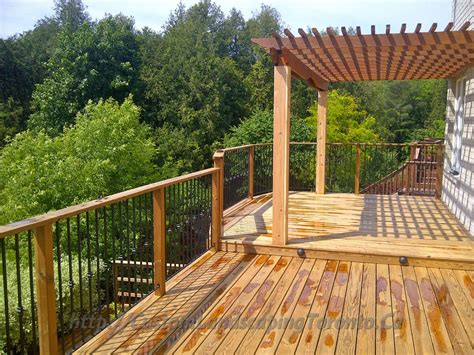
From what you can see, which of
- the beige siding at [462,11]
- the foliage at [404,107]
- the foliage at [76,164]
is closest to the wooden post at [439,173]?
the beige siding at [462,11]

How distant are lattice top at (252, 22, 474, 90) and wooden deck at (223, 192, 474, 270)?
1.98 metres

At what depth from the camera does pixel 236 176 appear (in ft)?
22.4

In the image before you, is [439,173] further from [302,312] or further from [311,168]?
[302,312]

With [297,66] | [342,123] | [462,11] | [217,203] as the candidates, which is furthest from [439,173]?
[342,123]

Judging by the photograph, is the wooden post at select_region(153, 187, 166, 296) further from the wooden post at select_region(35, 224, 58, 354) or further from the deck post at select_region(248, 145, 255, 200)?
the deck post at select_region(248, 145, 255, 200)

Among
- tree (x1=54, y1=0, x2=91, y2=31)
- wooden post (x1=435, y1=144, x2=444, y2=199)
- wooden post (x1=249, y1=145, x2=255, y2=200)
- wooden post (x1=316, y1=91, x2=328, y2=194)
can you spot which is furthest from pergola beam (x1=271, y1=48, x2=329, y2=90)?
tree (x1=54, y1=0, x2=91, y2=31)

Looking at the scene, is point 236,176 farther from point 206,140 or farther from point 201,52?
point 201,52

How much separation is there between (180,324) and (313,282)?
1.37m

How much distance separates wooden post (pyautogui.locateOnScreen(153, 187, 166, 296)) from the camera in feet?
10.9

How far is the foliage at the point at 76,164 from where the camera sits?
12.6 metres

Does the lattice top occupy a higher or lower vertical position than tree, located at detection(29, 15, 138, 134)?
lower

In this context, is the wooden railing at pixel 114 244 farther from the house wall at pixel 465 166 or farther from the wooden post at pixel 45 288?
the house wall at pixel 465 166

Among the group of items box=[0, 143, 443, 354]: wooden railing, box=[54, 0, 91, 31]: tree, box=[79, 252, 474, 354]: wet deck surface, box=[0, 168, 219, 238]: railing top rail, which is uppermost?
box=[54, 0, 91, 31]: tree

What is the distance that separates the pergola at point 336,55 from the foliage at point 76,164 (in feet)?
30.0
